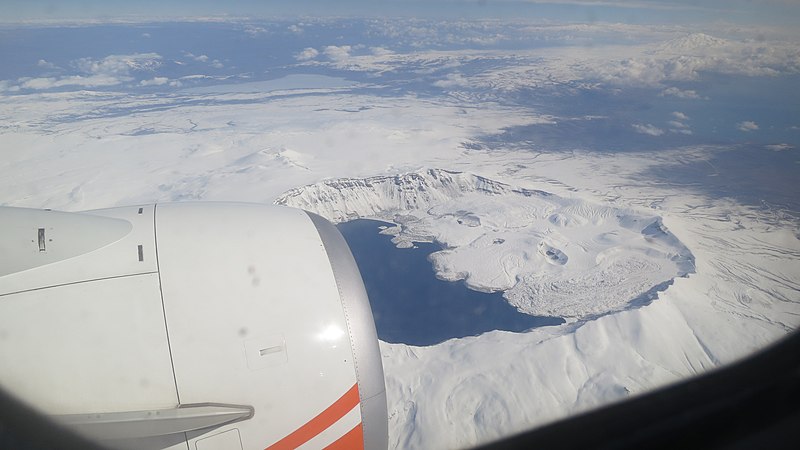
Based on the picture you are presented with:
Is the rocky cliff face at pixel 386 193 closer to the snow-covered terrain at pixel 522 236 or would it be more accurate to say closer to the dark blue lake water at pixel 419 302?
the snow-covered terrain at pixel 522 236

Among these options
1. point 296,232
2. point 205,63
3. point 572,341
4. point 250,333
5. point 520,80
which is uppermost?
point 205,63

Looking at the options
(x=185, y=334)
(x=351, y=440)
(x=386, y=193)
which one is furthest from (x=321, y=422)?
(x=386, y=193)

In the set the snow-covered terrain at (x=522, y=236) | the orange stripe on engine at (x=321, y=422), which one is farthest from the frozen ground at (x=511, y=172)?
the orange stripe on engine at (x=321, y=422)

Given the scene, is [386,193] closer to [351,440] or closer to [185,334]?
[351,440]

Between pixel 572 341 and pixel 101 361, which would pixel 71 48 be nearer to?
pixel 572 341

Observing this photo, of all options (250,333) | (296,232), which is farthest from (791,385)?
(296,232)

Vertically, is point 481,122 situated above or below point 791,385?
above
